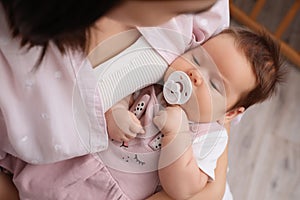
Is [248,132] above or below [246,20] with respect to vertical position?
below

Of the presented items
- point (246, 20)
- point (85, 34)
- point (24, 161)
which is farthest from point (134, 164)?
point (246, 20)

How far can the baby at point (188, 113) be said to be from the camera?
76 cm

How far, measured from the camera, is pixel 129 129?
738 mm

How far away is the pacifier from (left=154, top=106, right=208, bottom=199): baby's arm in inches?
0.6

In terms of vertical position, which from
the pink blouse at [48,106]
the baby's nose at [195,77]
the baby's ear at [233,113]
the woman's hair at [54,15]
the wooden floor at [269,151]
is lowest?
the wooden floor at [269,151]

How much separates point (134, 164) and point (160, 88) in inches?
4.6

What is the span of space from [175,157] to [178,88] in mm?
96

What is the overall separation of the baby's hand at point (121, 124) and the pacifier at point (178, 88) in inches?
2.6

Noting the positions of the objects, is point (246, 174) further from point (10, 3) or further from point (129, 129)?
point (10, 3)

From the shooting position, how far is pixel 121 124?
2.41ft

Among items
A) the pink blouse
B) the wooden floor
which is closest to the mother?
the pink blouse

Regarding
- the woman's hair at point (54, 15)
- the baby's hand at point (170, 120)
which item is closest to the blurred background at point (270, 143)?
the baby's hand at point (170, 120)

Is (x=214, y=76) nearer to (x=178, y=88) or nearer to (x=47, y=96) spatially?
(x=178, y=88)

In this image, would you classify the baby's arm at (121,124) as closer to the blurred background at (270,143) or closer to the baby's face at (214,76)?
the baby's face at (214,76)
